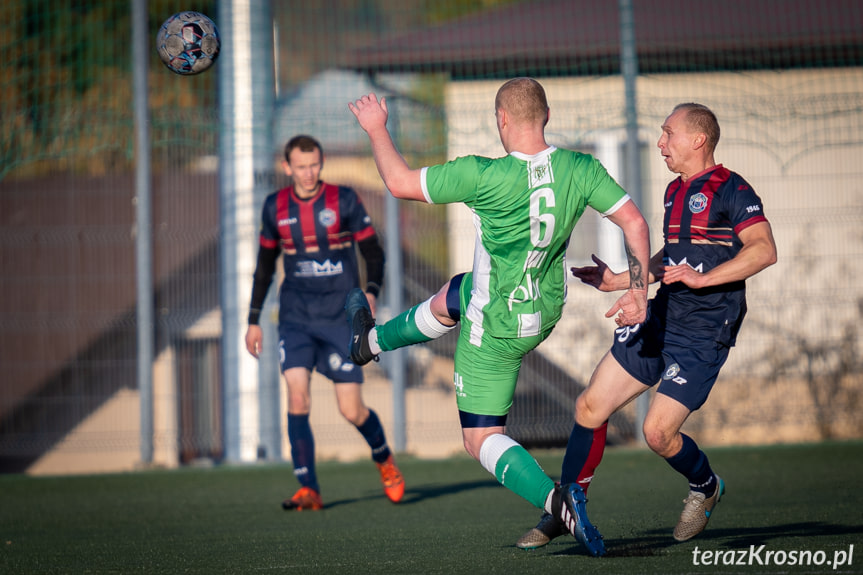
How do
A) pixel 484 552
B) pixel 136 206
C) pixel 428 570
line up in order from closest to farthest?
pixel 428 570 → pixel 484 552 → pixel 136 206

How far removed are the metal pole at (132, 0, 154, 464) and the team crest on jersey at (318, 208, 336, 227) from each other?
3883mm

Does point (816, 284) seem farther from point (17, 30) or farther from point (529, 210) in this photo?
point (17, 30)

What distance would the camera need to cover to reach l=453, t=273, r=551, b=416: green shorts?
178 inches

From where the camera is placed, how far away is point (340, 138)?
10539 millimetres

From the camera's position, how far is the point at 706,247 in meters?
4.93

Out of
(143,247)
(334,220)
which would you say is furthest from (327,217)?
(143,247)

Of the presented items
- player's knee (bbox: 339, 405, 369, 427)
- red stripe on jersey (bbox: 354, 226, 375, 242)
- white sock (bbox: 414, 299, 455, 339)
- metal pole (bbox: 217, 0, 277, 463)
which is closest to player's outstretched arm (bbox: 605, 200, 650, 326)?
white sock (bbox: 414, 299, 455, 339)

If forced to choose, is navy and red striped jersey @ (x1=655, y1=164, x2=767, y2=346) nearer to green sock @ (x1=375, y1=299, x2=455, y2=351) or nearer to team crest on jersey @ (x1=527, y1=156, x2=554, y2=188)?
team crest on jersey @ (x1=527, y1=156, x2=554, y2=188)

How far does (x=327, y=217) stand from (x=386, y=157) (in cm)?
278

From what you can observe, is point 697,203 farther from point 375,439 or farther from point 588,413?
point 375,439

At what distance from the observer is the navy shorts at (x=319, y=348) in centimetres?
696

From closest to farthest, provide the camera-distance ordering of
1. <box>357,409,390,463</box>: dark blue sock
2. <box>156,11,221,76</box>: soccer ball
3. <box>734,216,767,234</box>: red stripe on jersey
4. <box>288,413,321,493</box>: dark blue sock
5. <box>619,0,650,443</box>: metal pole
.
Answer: <box>734,216,767,234</box>: red stripe on jersey < <box>156,11,221,76</box>: soccer ball < <box>288,413,321,493</box>: dark blue sock < <box>357,409,390,463</box>: dark blue sock < <box>619,0,650,443</box>: metal pole

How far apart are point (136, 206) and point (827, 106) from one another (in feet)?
23.6

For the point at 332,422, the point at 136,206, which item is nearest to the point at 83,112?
the point at 136,206
